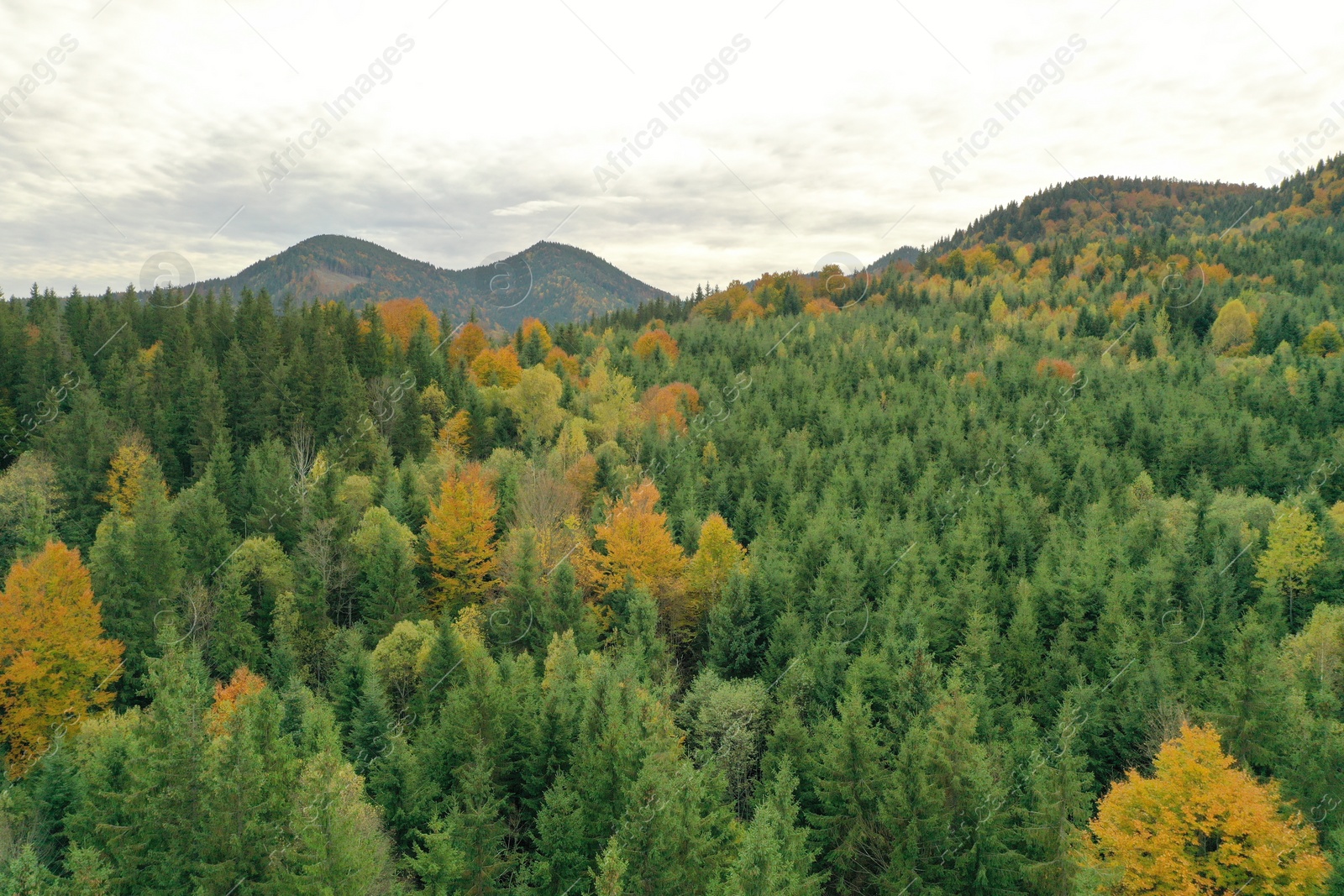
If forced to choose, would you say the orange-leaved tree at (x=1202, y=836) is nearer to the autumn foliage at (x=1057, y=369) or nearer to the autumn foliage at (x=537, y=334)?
the autumn foliage at (x=1057, y=369)

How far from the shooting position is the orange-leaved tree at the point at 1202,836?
2538 centimetres

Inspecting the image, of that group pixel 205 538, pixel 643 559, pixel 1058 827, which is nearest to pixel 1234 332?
pixel 643 559

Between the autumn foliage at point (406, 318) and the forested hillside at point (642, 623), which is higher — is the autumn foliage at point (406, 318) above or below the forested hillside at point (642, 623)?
above

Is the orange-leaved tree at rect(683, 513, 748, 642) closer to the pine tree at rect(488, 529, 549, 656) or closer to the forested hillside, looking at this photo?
the forested hillside

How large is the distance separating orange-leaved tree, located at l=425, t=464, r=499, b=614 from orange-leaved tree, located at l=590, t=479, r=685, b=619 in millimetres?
8425

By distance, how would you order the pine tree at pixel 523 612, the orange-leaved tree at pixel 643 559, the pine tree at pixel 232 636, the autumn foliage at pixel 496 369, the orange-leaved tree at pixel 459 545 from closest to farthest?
the pine tree at pixel 232 636, the pine tree at pixel 523 612, the orange-leaved tree at pixel 643 559, the orange-leaved tree at pixel 459 545, the autumn foliage at pixel 496 369

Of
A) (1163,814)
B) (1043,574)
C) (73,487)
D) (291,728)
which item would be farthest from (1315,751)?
(73,487)

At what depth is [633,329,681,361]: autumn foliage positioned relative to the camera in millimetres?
121031

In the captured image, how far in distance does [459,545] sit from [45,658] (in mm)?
24505

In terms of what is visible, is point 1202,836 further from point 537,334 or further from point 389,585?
point 537,334

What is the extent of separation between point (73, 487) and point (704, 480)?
54218mm

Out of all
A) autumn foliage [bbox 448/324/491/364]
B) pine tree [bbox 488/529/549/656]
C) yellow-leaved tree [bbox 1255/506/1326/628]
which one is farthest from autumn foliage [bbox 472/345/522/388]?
yellow-leaved tree [bbox 1255/506/1326/628]

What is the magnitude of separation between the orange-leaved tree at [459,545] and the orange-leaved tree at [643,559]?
8.43 metres

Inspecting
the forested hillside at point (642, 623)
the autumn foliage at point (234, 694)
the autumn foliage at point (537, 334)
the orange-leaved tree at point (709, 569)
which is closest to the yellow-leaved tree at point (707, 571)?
the orange-leaved tree at point (709, 569)
